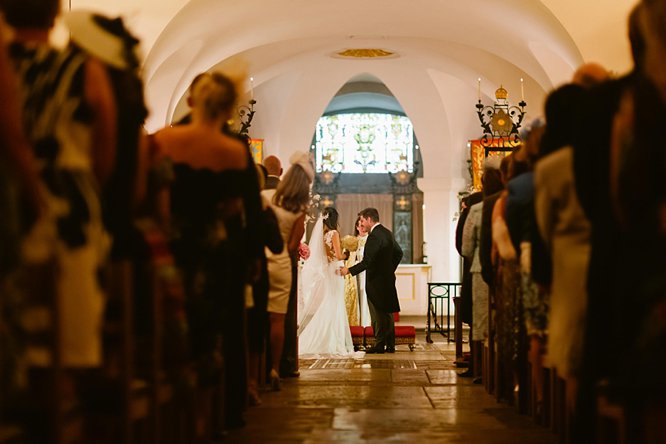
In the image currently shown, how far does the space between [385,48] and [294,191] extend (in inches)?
420

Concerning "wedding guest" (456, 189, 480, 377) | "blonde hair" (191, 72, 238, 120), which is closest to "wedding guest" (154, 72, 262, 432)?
"blonde hair" (191, 72, 238, 120)

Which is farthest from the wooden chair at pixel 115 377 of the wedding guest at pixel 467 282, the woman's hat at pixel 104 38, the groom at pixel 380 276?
the groom at pixel 380 276

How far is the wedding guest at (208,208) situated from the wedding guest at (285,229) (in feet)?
7.42

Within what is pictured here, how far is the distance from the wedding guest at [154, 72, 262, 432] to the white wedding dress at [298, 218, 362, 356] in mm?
7454

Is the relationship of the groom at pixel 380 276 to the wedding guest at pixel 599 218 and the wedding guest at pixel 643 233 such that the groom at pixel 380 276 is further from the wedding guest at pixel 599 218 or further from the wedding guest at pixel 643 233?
the wedding guest at pixel 643 233

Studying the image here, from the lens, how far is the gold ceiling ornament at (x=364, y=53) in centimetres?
1816

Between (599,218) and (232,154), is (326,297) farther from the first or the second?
(599,218)

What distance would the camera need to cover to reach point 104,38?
3.28m

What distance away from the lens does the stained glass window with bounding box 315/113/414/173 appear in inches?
969

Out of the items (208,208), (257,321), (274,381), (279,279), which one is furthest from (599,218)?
(274,381)

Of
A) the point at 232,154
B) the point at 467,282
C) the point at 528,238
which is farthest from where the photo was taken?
the point at 467,282

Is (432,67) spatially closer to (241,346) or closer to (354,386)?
(354,386)

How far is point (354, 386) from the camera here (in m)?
7.39

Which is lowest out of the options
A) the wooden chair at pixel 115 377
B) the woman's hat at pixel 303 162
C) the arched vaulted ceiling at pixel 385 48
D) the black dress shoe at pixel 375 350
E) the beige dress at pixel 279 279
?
the black dress shoe at pixel 375 350
